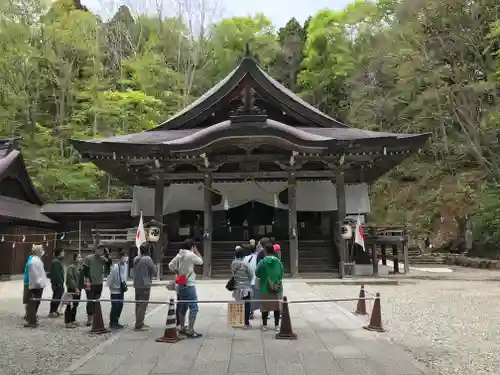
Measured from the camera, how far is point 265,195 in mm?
17516

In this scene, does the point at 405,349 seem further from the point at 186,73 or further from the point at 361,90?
the point at 186,73

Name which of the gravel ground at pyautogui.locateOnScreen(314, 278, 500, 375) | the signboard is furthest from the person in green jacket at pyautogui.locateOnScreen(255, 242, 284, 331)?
the gravel ground at pyautogui.locateOnScreen(314, 278, 500, 375)

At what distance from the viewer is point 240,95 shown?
17.3m

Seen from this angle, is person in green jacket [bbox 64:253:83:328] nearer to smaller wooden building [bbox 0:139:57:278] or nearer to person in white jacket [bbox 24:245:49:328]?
person in white jacket [bbox 24:245:49:328]

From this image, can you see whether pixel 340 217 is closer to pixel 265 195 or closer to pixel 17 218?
pixel 265 195

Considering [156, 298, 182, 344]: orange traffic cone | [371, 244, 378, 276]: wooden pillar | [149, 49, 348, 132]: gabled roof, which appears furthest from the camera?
[149, 49, 348, 132]: gabled roof

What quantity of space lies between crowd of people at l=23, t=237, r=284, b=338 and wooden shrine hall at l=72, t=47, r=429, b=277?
6891 millimetres

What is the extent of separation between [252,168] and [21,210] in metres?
11.0

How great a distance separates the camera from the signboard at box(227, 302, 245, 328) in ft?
22.8

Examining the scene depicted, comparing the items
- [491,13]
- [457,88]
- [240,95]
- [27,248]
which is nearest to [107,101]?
[27,248]

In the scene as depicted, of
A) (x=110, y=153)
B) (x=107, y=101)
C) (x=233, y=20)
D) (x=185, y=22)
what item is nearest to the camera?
(x=110, y=153)

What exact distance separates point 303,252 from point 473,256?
14.5m

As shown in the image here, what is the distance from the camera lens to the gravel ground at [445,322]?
5.46m

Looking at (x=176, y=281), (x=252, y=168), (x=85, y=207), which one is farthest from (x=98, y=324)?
(x=85, y=207)
